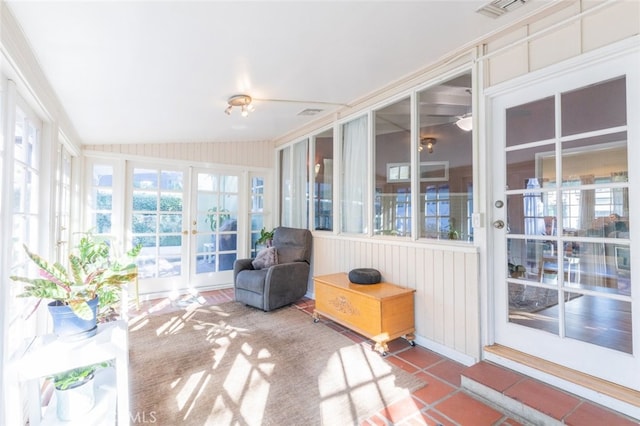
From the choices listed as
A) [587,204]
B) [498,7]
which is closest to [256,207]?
[498,7]

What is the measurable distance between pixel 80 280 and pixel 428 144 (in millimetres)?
2734

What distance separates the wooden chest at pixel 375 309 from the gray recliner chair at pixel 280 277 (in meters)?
0.76

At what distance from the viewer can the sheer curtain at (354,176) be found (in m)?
3.51

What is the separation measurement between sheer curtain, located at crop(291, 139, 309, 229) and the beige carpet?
5.87 ft

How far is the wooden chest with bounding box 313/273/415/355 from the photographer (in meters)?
2.54

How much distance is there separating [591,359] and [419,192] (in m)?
1.64

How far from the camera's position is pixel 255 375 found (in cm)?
222

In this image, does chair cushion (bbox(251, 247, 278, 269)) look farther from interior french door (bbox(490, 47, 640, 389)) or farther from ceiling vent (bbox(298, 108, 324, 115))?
interior french door (bbox(490, 47, 640, 389))

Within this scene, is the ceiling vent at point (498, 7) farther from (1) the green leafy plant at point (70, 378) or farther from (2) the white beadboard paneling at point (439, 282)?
(1) the green leafy plant at point (70, 378)

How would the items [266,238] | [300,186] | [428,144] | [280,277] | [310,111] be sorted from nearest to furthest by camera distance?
[428,144] < [280,277] < [310,111] < [300,186] < [266,238]

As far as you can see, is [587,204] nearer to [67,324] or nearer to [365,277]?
[365,277]

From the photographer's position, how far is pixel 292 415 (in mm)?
1794

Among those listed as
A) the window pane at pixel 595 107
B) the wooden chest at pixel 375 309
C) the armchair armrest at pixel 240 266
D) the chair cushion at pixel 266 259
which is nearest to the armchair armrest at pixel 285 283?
the chair cushion at pixel 266 259

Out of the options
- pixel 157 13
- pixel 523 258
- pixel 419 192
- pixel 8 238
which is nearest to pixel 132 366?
pixel 8 238
